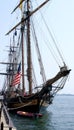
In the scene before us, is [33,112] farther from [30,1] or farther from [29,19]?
[30,1]

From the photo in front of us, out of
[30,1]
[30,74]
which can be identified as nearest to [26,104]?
[30,74]

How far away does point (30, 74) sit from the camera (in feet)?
148

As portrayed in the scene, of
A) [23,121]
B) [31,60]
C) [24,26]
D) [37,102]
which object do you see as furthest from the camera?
[24,26]

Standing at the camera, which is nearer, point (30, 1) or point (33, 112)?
point (33, 112)

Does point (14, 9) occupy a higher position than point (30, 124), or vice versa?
point (14, 9)

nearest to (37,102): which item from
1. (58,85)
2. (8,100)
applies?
(58,85)

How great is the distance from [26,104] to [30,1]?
50.1ft

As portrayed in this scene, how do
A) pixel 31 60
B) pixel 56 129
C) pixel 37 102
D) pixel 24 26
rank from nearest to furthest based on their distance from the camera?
pixel 56 129
pixel 37 102
pixel 31 60
pixel 24 26

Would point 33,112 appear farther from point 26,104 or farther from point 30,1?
point 30,1

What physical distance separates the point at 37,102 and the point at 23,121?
4621 mm

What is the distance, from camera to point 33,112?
1688 inches

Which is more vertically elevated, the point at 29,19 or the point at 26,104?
the point at 29,19

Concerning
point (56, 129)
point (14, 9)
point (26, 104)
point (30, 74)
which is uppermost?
point (14, 9)

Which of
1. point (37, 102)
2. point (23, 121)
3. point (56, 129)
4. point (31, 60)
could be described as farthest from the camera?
point (31, 60)
